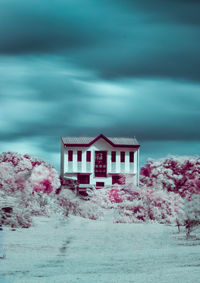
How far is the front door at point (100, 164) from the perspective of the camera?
119 ft

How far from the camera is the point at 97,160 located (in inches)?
1462

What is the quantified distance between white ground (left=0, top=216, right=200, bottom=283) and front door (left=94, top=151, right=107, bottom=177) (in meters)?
22.0

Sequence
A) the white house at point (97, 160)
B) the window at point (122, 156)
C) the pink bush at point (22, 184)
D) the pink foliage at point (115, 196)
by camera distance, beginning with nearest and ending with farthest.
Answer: the pink bush at point (22, 184) → the pink foliage at point (115, 196) → the white house at point (97, 160) → the window at point (122, 156)

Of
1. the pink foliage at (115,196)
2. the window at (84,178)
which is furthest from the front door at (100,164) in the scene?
the pink foliage at (115,196)

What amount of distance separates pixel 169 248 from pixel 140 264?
2306mm

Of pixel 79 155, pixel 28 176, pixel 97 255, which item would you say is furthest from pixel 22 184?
pixel 79 155

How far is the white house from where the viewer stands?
35.7 metres

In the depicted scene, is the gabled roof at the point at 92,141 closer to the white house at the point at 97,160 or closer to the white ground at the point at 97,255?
the white house at the point at 97,160

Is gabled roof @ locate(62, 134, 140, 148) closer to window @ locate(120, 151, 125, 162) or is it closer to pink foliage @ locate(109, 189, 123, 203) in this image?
window @ locate(120, 151, 125, 162)

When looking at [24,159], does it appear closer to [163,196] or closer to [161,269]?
[163,196]

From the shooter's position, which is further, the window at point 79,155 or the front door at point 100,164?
the front door at point 100,164

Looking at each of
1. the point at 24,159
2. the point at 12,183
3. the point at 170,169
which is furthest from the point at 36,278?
the point at 170,169

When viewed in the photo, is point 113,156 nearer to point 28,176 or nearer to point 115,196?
point 115,196

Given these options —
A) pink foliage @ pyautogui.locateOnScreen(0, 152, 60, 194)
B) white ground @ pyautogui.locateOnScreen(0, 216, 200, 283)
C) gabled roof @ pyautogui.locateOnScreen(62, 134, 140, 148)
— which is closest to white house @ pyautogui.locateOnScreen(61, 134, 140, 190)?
gabled roof @ pyautogui.locateOnScreen(62, 134, 140, 148)
